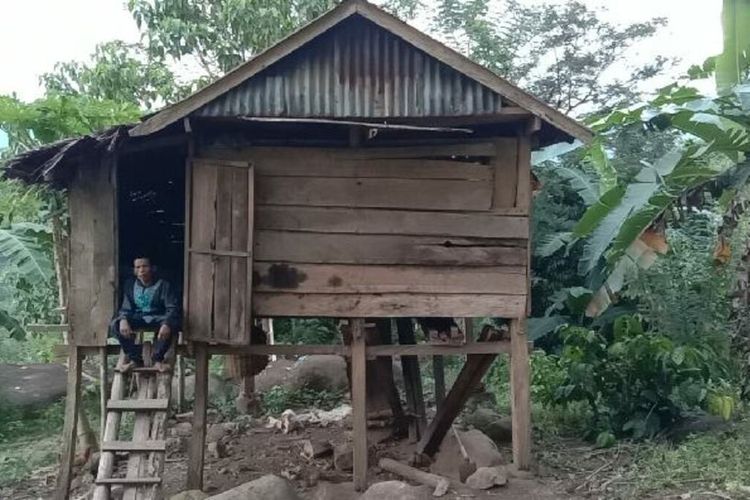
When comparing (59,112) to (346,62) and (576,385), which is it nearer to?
(346,62)

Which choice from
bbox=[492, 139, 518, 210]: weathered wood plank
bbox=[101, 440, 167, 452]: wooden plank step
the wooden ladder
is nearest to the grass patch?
the wooden ladder

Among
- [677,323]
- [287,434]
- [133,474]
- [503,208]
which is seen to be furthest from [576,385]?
[133,474]

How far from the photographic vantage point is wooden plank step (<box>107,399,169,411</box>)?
24.9 feet

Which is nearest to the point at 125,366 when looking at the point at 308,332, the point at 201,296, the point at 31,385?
the point at 201,296

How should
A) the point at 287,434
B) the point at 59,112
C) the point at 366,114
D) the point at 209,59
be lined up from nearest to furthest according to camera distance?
1. the point at 366,114
2. the point at 59,112
3. the point at 287,434
4. the point at 209,59

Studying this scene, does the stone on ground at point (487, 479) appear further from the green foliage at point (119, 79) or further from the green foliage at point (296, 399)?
the green foliage at point (119, 79)

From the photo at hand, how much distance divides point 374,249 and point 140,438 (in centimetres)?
287

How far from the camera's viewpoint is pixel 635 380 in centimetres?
1057

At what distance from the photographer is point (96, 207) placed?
8609mm

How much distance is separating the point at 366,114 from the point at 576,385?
4707 millimetres

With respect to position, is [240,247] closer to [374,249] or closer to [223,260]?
[223,260]

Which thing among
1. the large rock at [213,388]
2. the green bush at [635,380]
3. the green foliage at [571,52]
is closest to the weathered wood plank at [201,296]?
the green bush at [635,380]

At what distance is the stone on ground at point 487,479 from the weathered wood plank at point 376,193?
261 cm

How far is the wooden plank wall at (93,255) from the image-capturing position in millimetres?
8539
